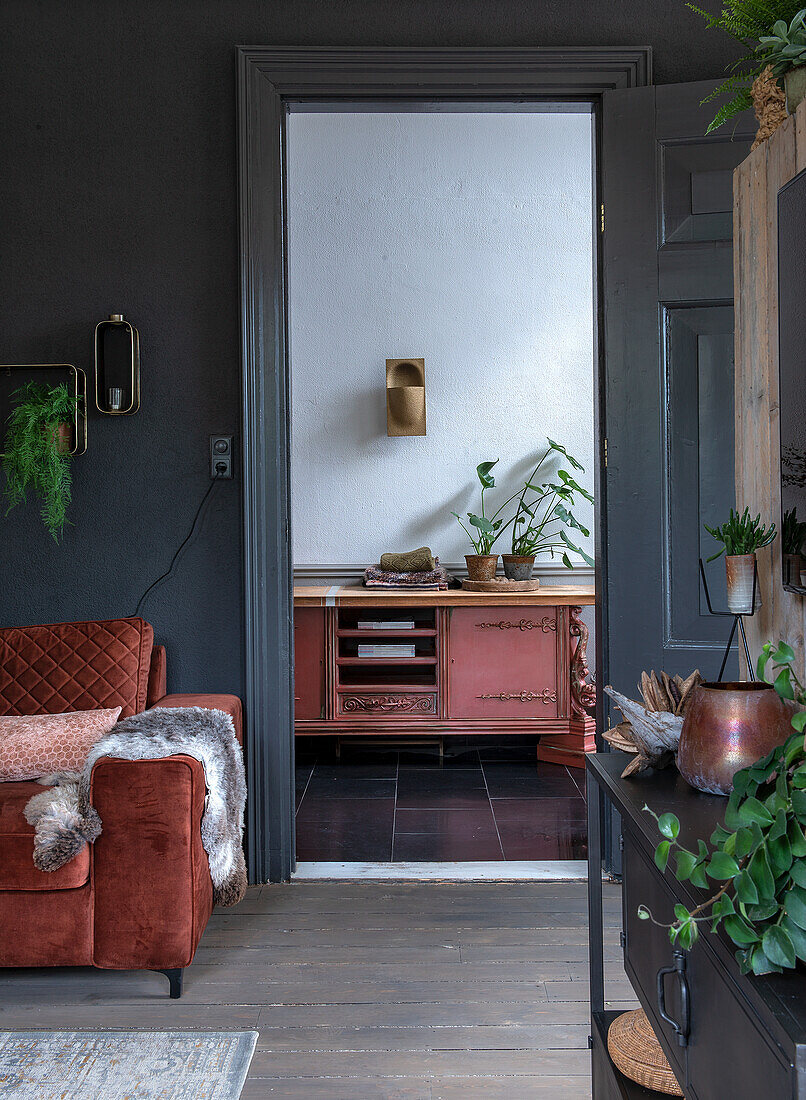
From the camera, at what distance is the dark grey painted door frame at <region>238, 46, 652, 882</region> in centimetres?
290

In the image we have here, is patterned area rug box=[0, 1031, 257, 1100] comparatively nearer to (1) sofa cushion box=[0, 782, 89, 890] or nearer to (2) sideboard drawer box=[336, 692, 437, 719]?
(1) sofa cushion box=[0, 782, 89, 890]

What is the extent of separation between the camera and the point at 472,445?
497cm

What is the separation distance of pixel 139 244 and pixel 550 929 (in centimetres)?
248

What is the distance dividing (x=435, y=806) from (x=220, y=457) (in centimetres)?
179

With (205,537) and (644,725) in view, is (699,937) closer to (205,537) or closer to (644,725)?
(644,725)

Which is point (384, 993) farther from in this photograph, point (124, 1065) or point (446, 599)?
point (446, 599)

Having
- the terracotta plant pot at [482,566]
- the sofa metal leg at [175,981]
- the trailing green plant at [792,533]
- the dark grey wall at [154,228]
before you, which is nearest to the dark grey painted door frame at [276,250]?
the dark grey wall at [154,228]

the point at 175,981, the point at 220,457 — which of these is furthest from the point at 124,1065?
the point at 220,457

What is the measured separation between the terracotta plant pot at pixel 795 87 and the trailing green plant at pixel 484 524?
325 centimetres

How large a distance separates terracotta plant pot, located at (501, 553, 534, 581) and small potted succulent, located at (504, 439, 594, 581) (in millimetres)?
91

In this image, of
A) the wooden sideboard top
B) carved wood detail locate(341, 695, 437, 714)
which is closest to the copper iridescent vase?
the wooden sideboard top

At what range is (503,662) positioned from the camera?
4.40 metres

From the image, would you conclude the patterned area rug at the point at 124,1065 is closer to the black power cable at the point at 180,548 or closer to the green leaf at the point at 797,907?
the black power cable at the point at 180,548

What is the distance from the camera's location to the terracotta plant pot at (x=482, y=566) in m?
4.59
